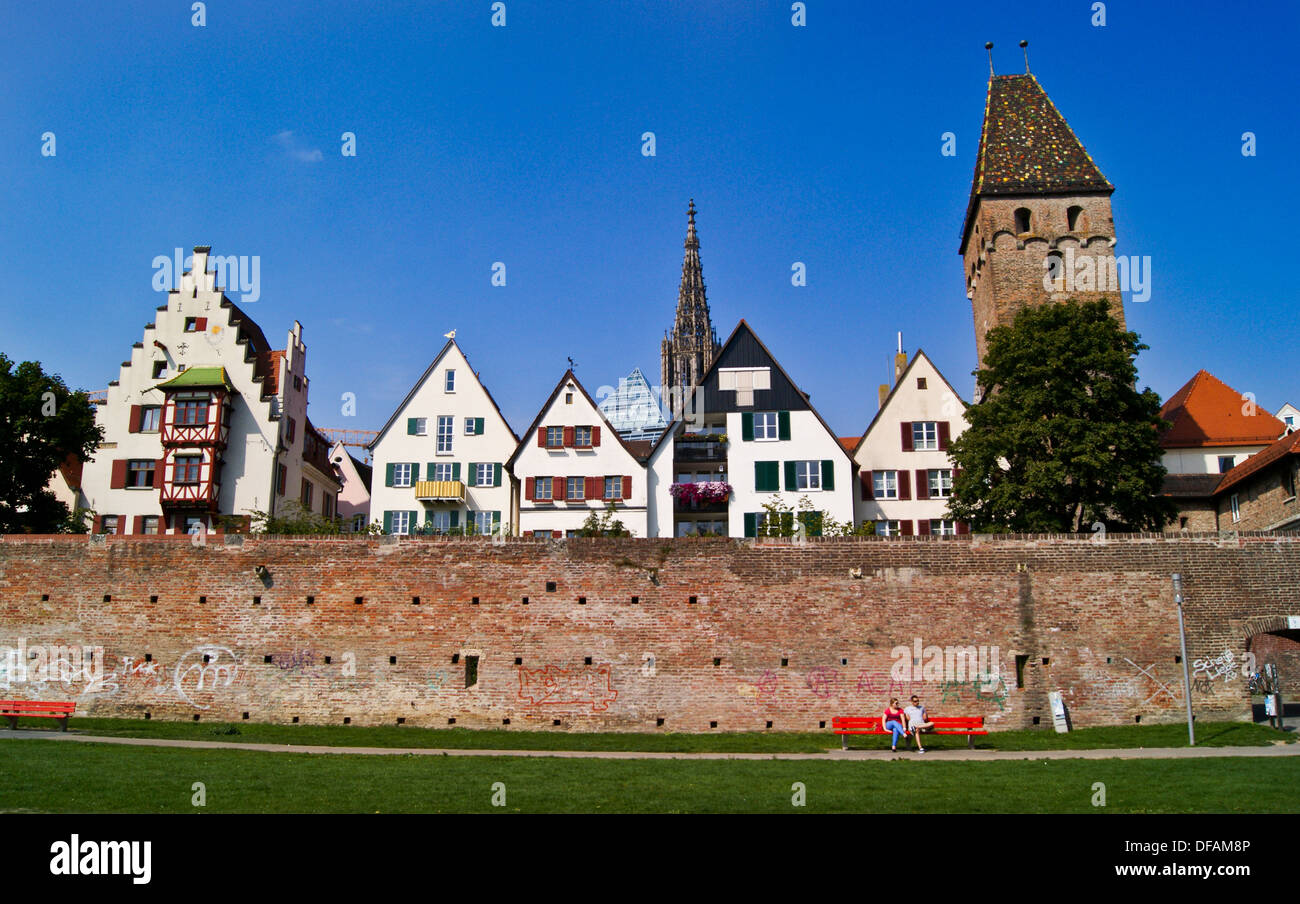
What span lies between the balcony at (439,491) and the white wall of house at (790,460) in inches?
477

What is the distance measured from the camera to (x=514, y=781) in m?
18.1

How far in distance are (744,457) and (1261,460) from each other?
844 inches

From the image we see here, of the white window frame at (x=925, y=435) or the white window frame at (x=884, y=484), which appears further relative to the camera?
the white window frame at (x=925, y=435)

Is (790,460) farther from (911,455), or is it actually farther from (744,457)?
(911,455)

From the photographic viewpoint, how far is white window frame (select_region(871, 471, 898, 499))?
4462 cm

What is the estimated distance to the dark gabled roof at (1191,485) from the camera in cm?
4703

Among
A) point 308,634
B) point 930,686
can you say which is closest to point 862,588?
point 930,686

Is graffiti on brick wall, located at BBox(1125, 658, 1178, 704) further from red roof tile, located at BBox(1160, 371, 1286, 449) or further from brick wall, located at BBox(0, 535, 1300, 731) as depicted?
red roof tile, located at BBox(1160, 371, 1286, 449)

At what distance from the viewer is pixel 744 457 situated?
44344 mm

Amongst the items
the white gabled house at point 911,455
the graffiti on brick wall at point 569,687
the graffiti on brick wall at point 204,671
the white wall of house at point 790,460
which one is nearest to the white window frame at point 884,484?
the white gabled house at point 911,455

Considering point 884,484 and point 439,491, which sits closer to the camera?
point 439,491

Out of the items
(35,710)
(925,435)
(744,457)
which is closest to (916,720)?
(744,457)

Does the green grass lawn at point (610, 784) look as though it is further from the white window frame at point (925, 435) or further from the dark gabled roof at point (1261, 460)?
the white window frame at point (925, 435)
